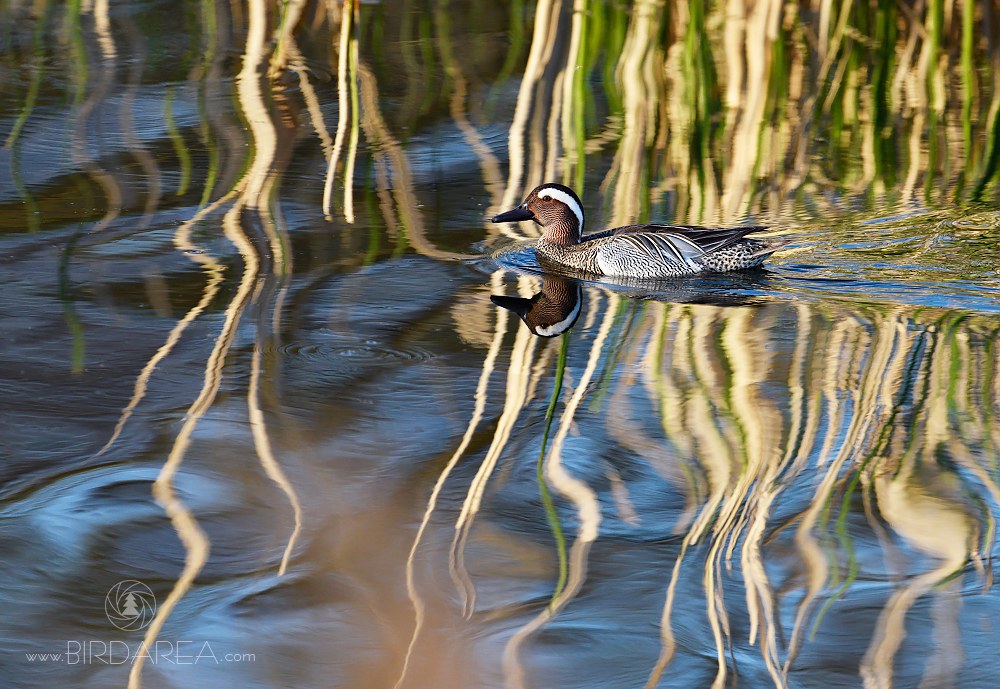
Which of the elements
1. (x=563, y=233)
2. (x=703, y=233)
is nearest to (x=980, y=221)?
(x=703, y=233)

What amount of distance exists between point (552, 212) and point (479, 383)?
2.40 metres

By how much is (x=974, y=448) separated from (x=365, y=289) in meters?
3.01

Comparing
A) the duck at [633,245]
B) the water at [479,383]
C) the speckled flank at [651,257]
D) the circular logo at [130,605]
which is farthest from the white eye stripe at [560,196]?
the circular logo at [130,605]

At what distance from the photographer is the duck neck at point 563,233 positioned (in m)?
7.72

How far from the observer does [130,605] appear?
3.89 m

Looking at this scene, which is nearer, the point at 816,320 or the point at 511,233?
the point at 816,320

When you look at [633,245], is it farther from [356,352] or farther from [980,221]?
[980,221]

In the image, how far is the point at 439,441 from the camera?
197 inches

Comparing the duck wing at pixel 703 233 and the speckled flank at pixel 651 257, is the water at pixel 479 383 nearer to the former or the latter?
the speckled flank at pixel 651 257

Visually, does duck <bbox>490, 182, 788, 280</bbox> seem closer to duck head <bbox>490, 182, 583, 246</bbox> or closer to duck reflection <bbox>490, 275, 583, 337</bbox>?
duck head <bbox>490, 182, 583, 246</bbox>

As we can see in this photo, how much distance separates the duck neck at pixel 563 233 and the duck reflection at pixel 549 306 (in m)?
0.33

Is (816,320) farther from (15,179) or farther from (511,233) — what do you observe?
(15,179)

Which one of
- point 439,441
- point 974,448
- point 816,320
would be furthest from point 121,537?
point 816,320

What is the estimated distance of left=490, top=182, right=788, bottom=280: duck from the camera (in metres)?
7.27
